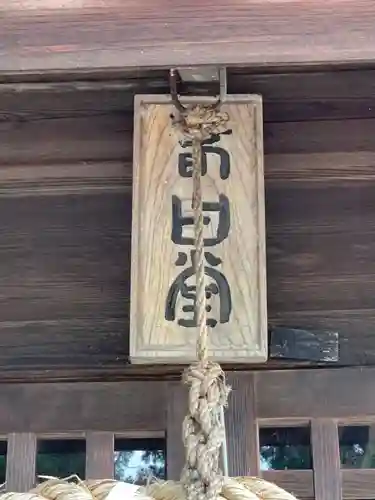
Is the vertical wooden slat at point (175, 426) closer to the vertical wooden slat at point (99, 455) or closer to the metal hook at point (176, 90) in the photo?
the vertical wooden slat at point (99, 455)

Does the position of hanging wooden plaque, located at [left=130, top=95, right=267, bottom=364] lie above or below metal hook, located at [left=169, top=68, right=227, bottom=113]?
below

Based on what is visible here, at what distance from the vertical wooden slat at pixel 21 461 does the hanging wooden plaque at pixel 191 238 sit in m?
0.21

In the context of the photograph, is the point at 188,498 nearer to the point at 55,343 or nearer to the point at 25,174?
the point at 55,343

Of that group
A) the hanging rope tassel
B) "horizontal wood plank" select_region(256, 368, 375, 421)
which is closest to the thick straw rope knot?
the hanging rope tassel

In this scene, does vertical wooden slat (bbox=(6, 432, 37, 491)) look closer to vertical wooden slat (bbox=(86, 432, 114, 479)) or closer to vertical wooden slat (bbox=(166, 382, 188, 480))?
vertical wooden slat (bbox=(86, 432, 114, 479))

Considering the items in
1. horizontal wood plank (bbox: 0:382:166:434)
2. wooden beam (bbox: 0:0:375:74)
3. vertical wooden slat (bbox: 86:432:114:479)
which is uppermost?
wooden beam (bbox: 0:0:375:74)

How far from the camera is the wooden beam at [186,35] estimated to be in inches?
34.4

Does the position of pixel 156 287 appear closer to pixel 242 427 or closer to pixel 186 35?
pixel 242 427

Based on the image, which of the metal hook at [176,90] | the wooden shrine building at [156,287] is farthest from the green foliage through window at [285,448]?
the metal hook at [176,90]

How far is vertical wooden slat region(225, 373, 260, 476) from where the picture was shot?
117 cm

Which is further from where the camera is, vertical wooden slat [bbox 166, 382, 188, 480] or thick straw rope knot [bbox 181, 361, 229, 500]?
vertical wooden slat [bbox 166, 382, 188, 480]

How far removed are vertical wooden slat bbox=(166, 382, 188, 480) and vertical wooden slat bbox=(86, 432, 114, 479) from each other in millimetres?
81

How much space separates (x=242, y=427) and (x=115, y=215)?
35 centimetres

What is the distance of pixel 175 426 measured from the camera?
1183mm
